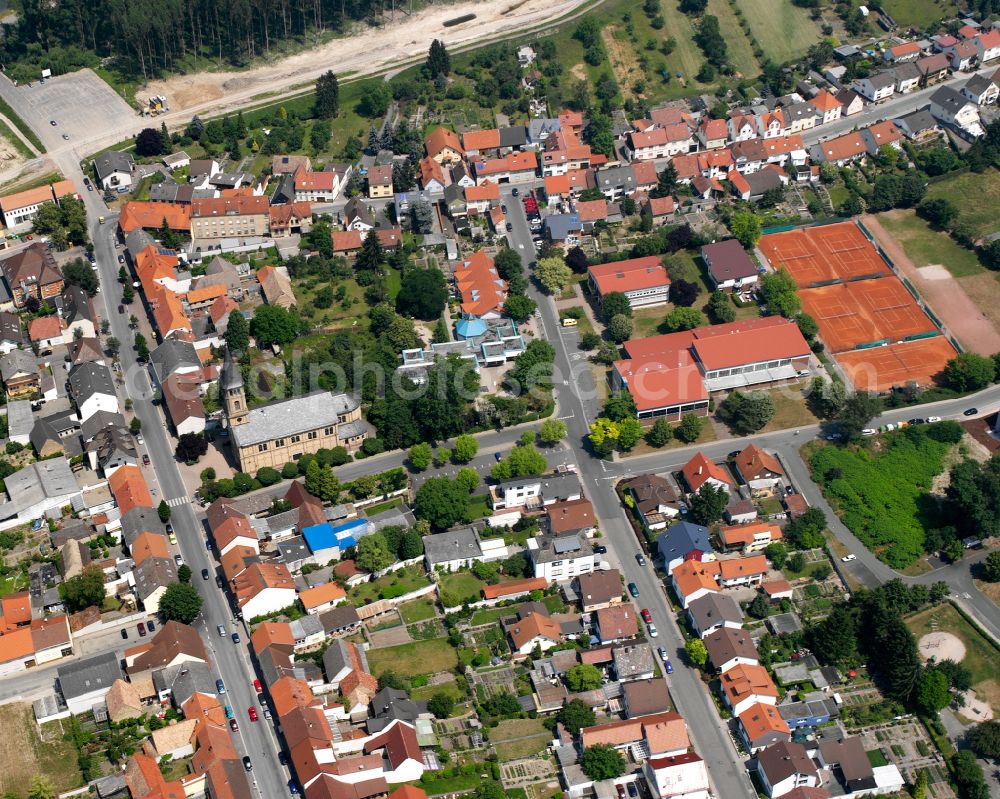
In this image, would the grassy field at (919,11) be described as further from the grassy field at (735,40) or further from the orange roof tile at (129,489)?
the orange roof tile at (129,489)

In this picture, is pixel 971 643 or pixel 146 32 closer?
pixel 971 643

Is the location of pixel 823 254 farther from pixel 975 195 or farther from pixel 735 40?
pixel 735 40

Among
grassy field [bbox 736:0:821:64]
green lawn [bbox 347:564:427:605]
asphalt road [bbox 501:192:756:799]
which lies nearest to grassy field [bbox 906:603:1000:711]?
asphalt road [bbox 501:192:756:799]

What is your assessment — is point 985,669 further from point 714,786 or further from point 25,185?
point 25,185

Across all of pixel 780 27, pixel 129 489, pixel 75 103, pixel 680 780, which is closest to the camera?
pixel 680 780

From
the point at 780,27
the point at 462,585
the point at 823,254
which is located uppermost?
the point at 780,27

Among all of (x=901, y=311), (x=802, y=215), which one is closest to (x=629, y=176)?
(x=802, y=215)

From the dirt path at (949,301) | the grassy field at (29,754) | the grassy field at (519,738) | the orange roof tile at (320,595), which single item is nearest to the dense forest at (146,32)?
the dirt path at (949,301)

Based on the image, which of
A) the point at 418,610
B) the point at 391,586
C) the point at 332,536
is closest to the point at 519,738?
the point at 418,610
